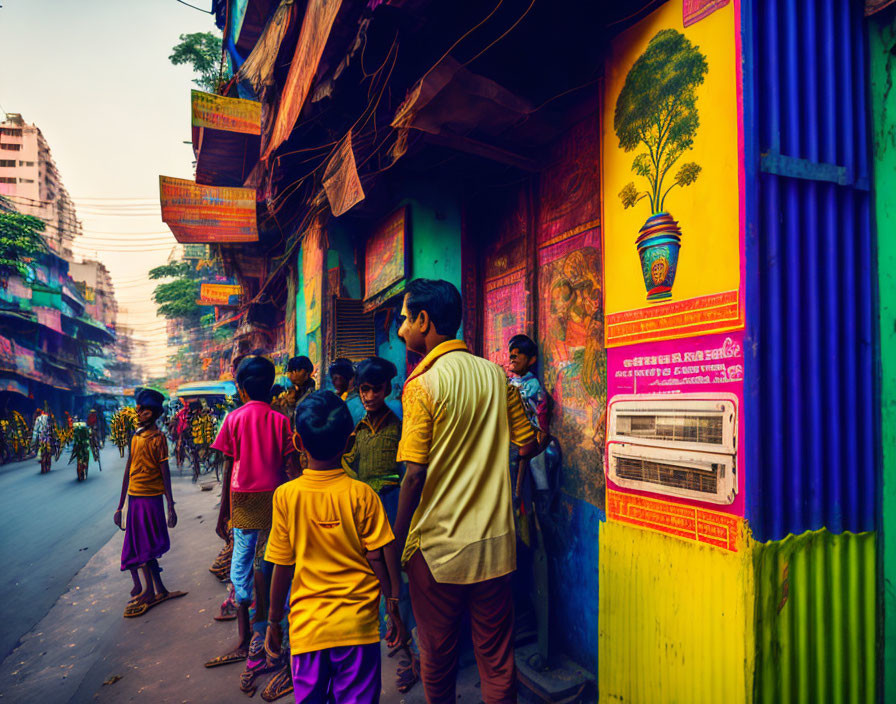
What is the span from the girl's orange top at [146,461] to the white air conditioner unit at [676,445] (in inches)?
157

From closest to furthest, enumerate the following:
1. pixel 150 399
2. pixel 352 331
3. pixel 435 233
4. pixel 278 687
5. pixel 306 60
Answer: pixel 278 687 → pixel 150 399 → pixel 306 60 → pixel 435 233 → pixel 352 331

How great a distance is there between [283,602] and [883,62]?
3449mm

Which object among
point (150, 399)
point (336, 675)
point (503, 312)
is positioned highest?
point (503, 312)

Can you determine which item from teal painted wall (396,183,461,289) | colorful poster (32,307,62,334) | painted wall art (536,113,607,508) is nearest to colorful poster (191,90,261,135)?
teal painted wall (396,183,461,289)

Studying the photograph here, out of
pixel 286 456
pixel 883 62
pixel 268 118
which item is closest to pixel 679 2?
pixel 883 62

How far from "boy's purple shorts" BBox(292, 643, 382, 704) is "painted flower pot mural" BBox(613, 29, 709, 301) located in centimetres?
206

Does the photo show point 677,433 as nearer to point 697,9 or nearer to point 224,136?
point 697,9

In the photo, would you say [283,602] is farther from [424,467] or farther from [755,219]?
[755,219]

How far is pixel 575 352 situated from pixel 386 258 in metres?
2.92

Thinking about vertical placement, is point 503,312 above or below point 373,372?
above

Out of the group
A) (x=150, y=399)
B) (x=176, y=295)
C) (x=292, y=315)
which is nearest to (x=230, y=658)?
(x=150, y=399)

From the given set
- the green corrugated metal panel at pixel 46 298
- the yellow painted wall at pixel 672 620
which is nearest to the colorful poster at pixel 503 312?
the yellow painted wall at pixel 672 620

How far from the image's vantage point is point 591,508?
306 centimetres

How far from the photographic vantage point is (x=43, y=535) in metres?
7.04
